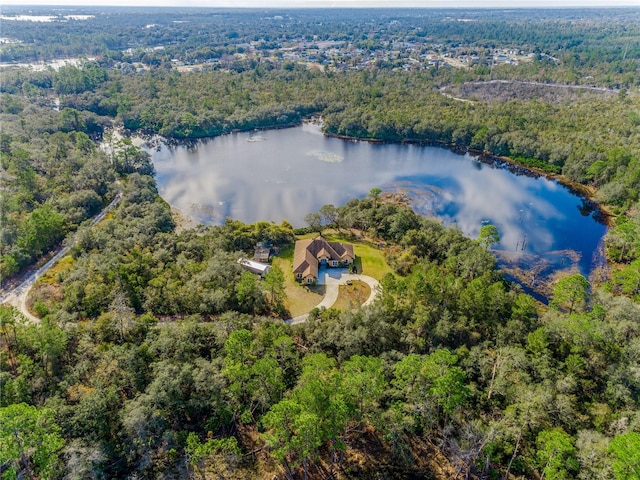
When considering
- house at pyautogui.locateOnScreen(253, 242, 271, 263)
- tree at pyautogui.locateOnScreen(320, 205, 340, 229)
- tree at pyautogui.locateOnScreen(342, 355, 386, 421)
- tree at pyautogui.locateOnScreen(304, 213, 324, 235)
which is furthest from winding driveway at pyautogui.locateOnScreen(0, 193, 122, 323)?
tree at pyautogui.locateOnScreen(320, 205, 340, 229)

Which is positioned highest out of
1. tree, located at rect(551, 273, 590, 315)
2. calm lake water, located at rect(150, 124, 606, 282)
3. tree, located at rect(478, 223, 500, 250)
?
tree, located at rect(551, 273, 590, 315)

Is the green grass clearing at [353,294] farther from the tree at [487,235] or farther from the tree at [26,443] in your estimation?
the tree at [26,443]

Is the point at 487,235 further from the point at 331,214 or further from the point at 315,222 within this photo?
the point at 315,222

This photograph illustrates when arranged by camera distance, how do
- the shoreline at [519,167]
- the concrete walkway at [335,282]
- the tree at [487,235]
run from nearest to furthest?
1. the concrete walkway at [335,282]
2. the tree at [487,235]
3. the shoreline at [519,167]

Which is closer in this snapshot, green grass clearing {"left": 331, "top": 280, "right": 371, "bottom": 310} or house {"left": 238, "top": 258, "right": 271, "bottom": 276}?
green grass clearing {"left": 331, "top": 280, "right": 371, "bottom": 310}

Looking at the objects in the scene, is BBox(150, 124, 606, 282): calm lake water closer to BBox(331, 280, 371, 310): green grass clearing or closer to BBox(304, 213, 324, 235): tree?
BBox(304, 213, 324, 235): tree

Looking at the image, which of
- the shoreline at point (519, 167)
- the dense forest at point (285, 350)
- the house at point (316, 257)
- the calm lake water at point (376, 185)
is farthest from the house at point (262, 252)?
the shoreline at point (519, 167)
